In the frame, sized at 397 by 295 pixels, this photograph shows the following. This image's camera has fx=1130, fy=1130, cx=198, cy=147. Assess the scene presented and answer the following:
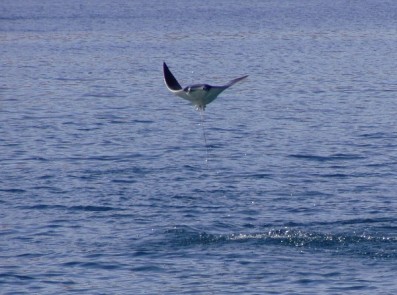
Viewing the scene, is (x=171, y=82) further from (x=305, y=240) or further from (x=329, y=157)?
(x=329, y=157)

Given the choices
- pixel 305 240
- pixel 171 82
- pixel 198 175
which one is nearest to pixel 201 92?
pixel 171 82

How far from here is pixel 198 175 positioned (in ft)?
104

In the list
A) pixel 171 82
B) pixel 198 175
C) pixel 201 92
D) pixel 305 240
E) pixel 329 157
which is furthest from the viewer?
pixel 329 157

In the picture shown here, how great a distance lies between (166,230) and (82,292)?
4280 mm

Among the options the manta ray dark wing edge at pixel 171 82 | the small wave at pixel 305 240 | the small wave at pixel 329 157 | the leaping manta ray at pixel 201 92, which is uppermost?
the manta ray dark wing edge at pixel 171 82

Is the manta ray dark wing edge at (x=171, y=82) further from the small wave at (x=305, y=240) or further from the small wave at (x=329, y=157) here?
the small wave at (x=329, y=157)

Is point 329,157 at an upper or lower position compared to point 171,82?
lower

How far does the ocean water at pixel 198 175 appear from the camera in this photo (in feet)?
71.9

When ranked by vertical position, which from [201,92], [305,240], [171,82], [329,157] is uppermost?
[171,82]

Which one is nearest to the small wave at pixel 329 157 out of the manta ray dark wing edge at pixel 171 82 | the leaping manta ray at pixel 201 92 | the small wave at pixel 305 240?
the small wave at pixel 305 240

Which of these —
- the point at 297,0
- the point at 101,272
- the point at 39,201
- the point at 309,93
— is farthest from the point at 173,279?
the point at 297,0

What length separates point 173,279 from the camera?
21375 mm

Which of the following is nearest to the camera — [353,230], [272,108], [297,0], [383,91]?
[353,230]

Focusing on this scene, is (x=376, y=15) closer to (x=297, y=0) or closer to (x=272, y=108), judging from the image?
(x=297, y=0)
